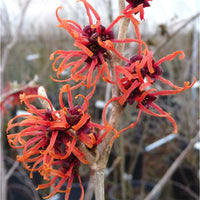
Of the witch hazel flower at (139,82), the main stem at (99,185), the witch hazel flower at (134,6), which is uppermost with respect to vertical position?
the witch hazel flower at (134,6)

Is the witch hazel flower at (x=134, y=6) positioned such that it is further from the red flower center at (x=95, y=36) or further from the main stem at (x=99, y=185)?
the main stem at (x=99, y=185)

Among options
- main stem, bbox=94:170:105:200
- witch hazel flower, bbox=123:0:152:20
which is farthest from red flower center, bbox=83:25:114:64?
main stem, bbox=94:170:105:200

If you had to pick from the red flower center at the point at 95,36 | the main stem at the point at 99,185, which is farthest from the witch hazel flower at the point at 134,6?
the main stem at the point at 99,185

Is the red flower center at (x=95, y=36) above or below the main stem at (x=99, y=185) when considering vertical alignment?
above

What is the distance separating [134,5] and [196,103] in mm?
1737

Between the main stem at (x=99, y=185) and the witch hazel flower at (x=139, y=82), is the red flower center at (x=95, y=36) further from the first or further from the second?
the main stem at (x=99, y=185)

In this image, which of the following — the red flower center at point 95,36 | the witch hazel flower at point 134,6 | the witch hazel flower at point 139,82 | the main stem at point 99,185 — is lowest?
the main stem at point 99,185

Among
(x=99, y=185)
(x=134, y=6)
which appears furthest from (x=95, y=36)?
(x=99, y=185)

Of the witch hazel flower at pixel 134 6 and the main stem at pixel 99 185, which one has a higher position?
the witch hazel flower at pixel 134 6

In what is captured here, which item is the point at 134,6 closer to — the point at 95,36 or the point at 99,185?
the point at 95,36

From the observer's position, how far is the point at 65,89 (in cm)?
34

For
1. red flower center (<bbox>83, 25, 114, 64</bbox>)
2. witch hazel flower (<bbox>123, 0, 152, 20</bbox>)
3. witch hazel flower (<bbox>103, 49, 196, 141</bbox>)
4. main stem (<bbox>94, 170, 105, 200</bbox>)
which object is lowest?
main stem (<bbox>94, 170, 105, 200</bbox>)

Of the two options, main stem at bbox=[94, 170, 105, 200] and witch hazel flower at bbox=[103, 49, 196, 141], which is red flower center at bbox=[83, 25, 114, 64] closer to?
witch hazel flower at bbox=[103, 49, 196, 141]

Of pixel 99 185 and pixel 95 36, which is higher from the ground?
pixel 95 36
